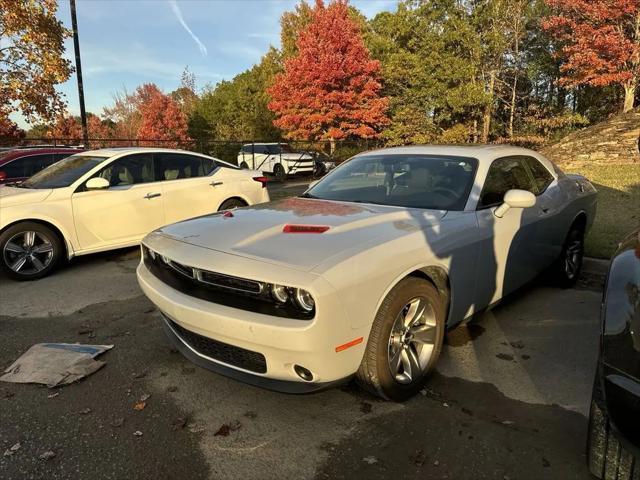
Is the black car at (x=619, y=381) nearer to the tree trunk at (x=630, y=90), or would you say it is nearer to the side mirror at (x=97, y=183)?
the side mirror at (x=97, y=183)

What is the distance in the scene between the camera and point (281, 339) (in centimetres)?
230

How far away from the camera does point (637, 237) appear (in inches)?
87.1

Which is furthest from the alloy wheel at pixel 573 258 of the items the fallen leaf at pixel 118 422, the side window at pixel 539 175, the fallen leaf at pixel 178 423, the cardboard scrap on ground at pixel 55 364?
the cardboard scrap on ground at pixel 55 364

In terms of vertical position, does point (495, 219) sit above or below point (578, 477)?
above

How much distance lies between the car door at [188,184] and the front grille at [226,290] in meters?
3.89

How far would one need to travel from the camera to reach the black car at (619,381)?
1604 mm

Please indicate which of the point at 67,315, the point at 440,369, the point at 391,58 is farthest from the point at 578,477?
the point at 391,58

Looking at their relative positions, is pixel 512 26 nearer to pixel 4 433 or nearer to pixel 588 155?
pixel 588 155

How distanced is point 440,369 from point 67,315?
340cm

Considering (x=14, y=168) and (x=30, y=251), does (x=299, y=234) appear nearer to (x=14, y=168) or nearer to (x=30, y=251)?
(x=30, y=251)

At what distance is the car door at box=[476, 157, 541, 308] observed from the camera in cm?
342

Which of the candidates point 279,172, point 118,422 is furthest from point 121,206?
point 279,172

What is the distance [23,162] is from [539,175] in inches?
363

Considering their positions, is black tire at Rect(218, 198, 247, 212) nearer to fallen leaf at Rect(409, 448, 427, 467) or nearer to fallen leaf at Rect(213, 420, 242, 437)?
fallen leaf at Rect(213, 420, 242, 437)
